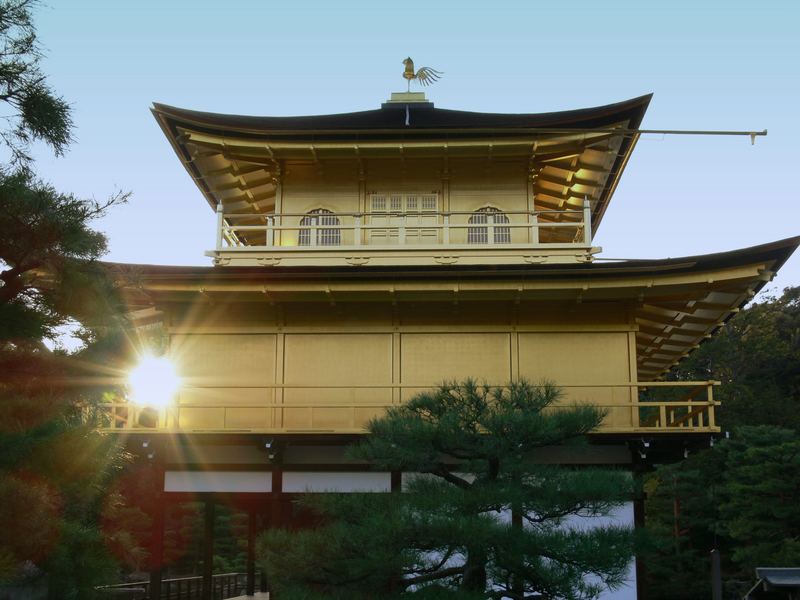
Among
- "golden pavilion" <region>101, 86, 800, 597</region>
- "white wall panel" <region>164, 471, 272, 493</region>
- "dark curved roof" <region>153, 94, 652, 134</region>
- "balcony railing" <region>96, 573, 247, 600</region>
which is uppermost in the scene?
"dark curved roof" <region>153, 94, 652, 134</region>

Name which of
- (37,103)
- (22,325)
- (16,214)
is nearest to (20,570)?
(22,325)

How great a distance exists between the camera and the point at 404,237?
16203mm

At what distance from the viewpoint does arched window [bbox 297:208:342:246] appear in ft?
55.9

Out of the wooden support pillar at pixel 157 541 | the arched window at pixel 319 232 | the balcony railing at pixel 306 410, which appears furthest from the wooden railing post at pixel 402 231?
the wooden support pillar at pixel 157 541

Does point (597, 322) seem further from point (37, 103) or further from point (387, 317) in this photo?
point (37, 103)

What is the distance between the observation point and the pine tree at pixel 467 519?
9672mm

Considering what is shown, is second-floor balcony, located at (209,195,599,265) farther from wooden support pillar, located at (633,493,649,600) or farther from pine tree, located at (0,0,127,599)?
pine tree, located at (0,0,127,599)

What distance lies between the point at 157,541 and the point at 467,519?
682cm

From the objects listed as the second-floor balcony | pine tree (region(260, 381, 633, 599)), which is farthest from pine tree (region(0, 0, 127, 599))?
the second-floor balcony

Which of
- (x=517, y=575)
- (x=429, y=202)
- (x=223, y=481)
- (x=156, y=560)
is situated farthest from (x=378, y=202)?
(x=517, y=575)

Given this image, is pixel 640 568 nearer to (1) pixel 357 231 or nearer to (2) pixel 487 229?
(2) pixel 487 229

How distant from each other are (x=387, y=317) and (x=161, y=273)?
12.2ft

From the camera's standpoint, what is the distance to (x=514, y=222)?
1703 cm

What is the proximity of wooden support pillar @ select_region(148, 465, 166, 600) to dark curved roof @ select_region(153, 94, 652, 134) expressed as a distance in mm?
6050
